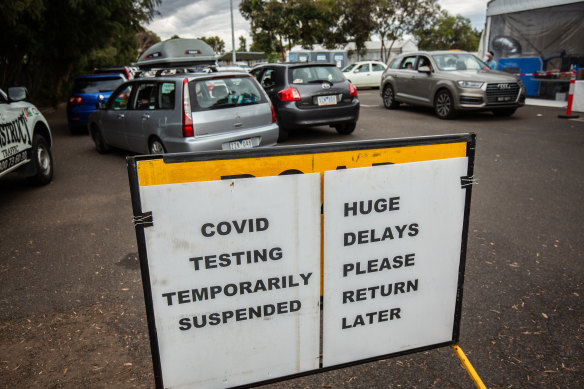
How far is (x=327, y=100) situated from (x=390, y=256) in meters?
7.87

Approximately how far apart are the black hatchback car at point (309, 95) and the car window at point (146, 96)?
296 centimetres

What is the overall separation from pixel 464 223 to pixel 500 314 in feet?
4.70

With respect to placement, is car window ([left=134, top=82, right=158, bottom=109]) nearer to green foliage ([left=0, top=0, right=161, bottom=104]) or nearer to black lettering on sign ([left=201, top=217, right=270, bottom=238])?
green foliage ([left=0, top=0, right=161, bottom=104])

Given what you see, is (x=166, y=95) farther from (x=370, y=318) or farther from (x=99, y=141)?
(x=370, y=318)

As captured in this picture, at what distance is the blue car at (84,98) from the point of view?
12281 millimetres

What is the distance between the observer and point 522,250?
13.9 ft

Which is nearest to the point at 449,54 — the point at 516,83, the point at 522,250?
the point at 516,83

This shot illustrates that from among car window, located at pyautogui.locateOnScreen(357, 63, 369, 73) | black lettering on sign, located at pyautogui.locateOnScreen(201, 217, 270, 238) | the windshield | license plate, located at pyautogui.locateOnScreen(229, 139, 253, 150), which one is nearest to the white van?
license plate, located at pyautogui.locateOnScreen(229, 139, 253, 150)

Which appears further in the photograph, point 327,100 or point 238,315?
point 327,100

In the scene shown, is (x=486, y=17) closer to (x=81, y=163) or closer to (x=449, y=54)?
(x=449, y=54)

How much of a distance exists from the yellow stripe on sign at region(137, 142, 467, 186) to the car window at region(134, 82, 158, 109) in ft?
19.3

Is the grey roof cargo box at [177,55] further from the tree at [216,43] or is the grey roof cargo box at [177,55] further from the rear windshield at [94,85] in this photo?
the tree at [216,43]

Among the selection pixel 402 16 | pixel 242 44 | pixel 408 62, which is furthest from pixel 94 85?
pixel 242 44

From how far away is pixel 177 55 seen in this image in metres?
12.8
